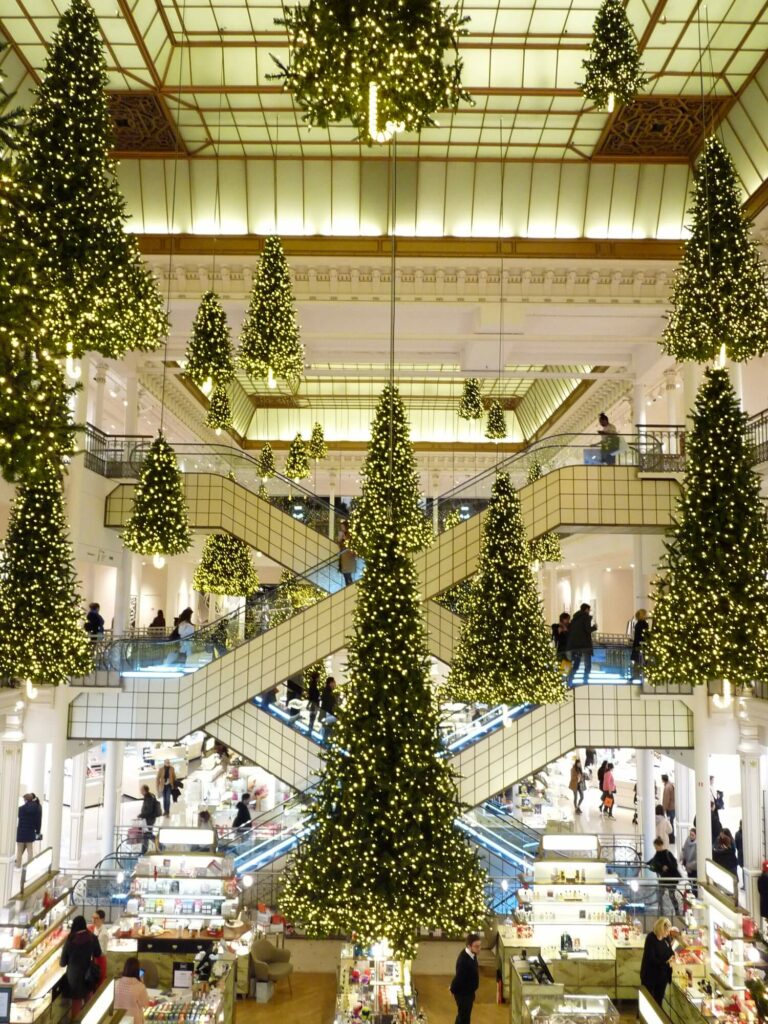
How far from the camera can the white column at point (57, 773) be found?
1636cm

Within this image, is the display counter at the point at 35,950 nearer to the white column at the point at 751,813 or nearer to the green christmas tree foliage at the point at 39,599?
the green christmas tree foliage at the point at 39,599

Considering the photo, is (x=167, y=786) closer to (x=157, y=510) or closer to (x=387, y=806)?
(x=157, y=510)

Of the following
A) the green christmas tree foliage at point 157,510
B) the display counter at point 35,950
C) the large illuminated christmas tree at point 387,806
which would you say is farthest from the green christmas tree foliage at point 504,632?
the display counter at point 35,950

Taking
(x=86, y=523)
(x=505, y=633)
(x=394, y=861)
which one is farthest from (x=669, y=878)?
(x=86, y=523)

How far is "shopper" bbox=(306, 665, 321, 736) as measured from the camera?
17312 mm

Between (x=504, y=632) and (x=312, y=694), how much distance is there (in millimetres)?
6922

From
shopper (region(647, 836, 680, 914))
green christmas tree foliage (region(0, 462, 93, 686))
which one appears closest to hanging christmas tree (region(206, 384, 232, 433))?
green christmas tree foliage (region(0, 462, 93, 686))

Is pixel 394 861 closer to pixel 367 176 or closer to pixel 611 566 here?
pixel 367 176

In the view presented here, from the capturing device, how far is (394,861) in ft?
24.4

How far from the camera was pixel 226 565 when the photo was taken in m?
18.7

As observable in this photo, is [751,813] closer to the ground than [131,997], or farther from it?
farther from it

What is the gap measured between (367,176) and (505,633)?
8961 millimetres

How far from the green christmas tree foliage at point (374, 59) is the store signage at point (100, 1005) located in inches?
318

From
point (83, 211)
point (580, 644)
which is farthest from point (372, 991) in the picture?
point (83, 211)
